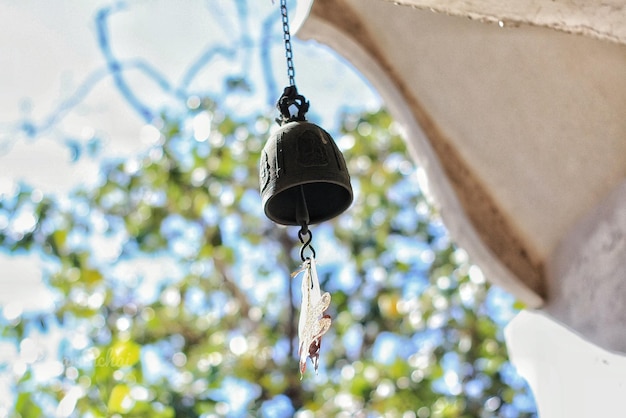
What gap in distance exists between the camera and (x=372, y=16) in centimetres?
244

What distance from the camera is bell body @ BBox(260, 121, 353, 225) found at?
1966mm

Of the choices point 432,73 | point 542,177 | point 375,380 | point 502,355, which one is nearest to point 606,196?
point 542,177

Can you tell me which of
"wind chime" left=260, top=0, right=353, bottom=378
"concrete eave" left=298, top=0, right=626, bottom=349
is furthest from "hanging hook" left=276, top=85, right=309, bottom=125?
"concrete eave" left=298, top=0, right=626, bottom=349

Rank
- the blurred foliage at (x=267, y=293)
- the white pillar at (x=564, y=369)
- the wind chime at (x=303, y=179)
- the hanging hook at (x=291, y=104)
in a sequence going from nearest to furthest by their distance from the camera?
the wind chime at (x=303, y=179) → the hanging hook at (x=291, y=104) → the white pillar at (x=564, y=369) → the blurred foliage at (x=267, y=293)

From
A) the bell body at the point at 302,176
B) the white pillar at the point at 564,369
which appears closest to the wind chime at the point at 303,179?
the bell body at the point at 302,176

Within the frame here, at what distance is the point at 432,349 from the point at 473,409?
40 centimetres

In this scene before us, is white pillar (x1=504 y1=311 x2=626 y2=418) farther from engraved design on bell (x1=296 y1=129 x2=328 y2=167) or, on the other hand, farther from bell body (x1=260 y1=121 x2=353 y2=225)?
engraved design on bell (x1=296 y1=129 x2=328 y2=167)

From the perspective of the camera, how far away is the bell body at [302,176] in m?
1.97

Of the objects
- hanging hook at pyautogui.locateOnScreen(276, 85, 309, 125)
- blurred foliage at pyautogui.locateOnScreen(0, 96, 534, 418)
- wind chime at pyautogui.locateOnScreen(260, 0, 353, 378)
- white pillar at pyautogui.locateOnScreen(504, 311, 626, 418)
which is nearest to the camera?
wind chime at pyautogui.locateOnScreen(260, 0, 353, 378)

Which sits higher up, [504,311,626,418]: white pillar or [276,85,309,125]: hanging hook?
[276,85,309,125]: hanging hook

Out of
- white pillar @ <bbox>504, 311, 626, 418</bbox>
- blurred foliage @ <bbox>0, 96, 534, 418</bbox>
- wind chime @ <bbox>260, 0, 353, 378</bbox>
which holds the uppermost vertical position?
wind chime @ <bbox>260, 0, 353, 378</bbox>

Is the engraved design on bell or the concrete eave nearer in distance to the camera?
the engraved design on bell

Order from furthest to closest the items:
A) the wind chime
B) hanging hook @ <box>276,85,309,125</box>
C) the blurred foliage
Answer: the blurred foliage
hanging hook @ <box>276,85,309,125</box>
the wind chime

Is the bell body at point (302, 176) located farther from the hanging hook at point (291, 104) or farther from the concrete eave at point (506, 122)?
the concrete eave at point (506, 122)
